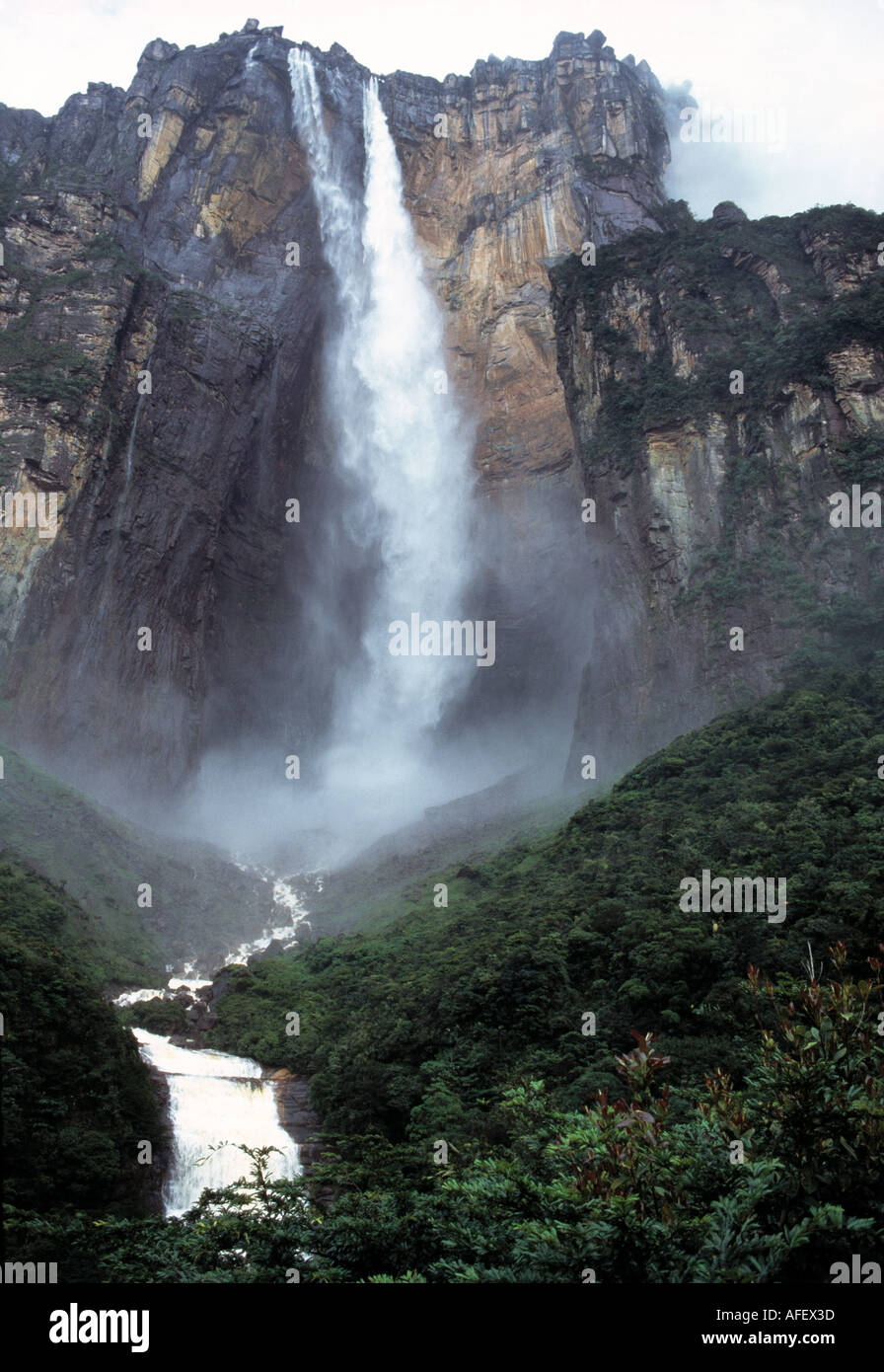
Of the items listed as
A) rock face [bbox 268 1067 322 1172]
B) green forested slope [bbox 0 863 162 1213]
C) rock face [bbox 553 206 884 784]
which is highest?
rock face [bbox 553 206 884 784]

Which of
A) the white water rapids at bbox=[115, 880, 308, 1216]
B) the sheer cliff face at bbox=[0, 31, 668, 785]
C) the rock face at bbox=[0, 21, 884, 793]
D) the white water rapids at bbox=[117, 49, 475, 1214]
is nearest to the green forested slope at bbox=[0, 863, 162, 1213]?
the white water rapids at bbox=[115, 880, 308, 1216]

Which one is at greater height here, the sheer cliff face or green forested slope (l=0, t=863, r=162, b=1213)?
the sheer cliff face

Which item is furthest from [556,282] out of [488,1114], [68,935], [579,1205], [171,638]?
[579,1205]

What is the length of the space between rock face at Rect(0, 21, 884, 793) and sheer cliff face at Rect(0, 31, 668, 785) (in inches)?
7.0

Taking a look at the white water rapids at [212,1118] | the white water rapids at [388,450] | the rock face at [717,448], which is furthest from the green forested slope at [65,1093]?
the white water rapids at [388,450]

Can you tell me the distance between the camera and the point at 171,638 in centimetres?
4866

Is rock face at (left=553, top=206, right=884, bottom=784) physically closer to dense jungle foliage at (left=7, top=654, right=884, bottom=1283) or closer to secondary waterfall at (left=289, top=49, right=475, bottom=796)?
dense jungle foliage at (left=7, top=654, right=884, bottom=1283)

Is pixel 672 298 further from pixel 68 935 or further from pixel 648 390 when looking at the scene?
pixel 68 935

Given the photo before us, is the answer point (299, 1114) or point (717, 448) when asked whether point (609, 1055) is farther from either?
point (717, 448)

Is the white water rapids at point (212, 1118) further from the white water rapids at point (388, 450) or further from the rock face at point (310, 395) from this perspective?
the white water rapids at point (388, 450)

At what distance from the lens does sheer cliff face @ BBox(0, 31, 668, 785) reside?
42594 mm

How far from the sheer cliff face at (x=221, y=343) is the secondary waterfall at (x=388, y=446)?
1467 mm

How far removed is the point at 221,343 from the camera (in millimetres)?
50812

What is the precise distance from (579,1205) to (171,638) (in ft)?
150
